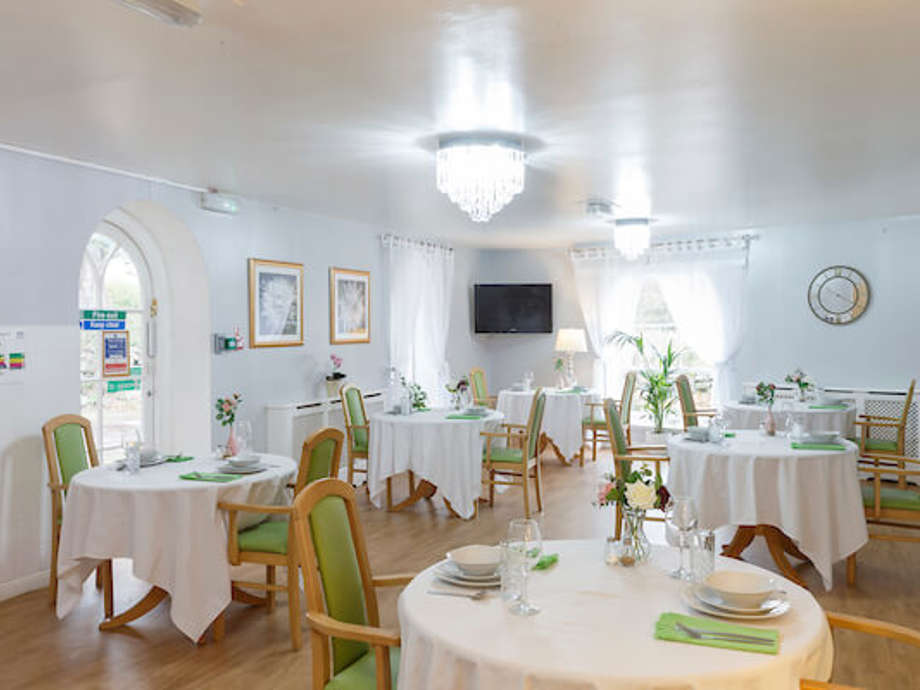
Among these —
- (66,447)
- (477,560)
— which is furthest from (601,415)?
(477,560)

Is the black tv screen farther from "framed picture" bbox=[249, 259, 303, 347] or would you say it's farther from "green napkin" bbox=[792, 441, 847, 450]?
"green napkin" bbox=[792, 441, 847, 450]

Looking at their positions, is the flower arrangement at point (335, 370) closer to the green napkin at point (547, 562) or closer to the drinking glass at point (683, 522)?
the green napkin at point (547, 562)

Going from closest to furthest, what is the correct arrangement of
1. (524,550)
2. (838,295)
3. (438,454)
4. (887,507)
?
(524,550), (887,507), (438,454), (838,295)

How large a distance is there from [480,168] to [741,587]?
8.86 feet

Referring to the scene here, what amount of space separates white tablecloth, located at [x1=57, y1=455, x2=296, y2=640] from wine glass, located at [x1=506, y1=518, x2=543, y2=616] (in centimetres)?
210

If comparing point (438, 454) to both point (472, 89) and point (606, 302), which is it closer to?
point (472, 89)

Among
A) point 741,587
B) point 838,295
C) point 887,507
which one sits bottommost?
point 887,507

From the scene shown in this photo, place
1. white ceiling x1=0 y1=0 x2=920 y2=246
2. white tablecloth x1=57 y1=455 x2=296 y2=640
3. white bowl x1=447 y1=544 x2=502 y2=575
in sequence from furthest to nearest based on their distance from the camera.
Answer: white tablecloth x1=57 y1=455 x2=296 y2=640, white ceiling x1=0 y1=0 x2=920 y2=246, white bowl x1=447 y1=544 x2=502 y2=575

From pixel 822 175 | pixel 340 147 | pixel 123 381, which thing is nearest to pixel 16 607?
pixel 123 381

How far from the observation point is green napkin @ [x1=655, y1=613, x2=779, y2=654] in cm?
183

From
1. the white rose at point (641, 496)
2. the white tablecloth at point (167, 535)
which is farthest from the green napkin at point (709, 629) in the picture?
the white tablecloth at point (167, 535)

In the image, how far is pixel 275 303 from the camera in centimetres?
663

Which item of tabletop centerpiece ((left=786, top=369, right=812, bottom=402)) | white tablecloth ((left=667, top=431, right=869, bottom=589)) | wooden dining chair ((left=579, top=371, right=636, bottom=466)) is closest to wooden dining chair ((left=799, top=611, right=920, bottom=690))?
white tablecloth ((left=667, top=431, right=869, bottom=589))

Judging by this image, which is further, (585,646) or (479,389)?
(479,389)
